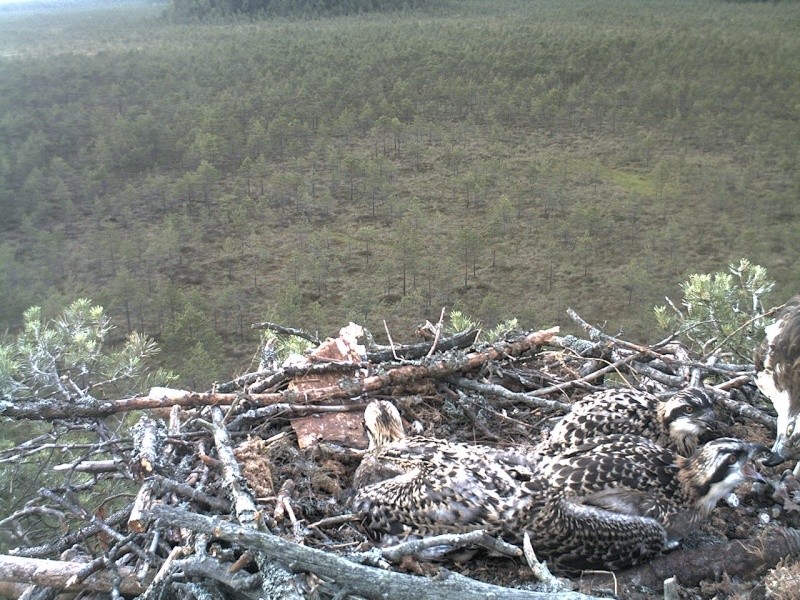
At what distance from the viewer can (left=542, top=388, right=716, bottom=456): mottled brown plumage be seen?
11.1 ft

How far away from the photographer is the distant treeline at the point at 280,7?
54.4m

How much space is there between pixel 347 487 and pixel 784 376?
2160 mm

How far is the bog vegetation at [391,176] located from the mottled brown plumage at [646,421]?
31.4 feet

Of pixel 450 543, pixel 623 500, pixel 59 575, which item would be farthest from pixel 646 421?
pixel 59 575

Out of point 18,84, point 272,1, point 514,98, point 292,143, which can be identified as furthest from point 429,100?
point 272,1

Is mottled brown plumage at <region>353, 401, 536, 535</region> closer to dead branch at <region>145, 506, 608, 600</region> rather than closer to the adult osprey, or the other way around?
dead branch at <region>145, 506, 608, 600</region>

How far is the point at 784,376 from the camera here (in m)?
3.40

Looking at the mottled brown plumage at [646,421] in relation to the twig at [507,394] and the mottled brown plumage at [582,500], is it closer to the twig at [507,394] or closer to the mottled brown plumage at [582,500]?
the mottled brown plumage at [582,500]

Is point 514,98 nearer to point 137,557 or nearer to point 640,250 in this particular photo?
point 640,250

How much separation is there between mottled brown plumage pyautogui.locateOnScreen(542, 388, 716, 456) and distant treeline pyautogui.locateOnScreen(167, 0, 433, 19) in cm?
5543

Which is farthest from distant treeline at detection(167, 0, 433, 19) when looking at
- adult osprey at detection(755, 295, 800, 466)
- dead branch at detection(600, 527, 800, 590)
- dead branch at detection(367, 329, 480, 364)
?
dead branch at detection(600, 527, 800, 590)

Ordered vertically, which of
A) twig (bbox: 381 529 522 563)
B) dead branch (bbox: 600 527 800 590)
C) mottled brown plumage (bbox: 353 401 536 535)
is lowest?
dead branch (bbox: 600 527 800 590)

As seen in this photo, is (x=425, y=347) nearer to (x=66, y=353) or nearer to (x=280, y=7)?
(x=66, y=353)

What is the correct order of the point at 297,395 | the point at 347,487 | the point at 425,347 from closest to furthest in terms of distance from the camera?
the point at 347,487 → the point at 297,395 → the point at 425,347
